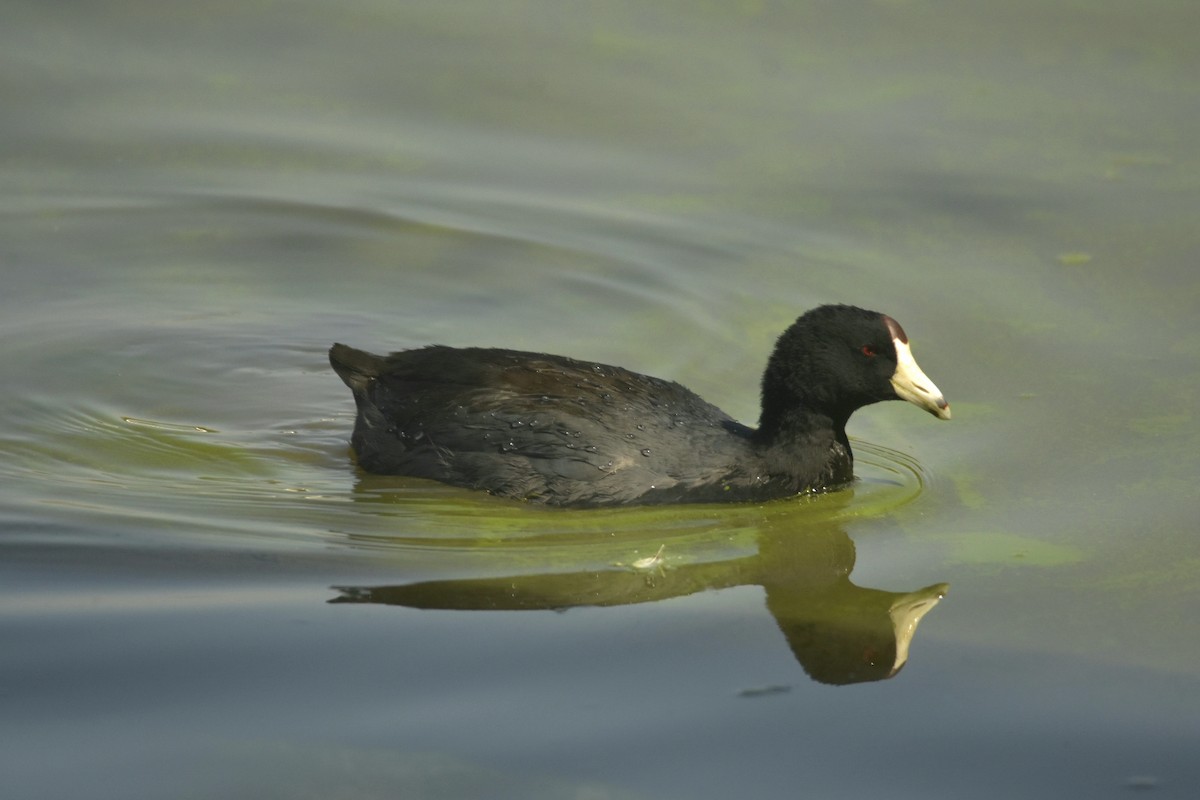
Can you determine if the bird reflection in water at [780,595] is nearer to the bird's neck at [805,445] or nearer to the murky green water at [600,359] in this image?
the murky green water at [600,359]

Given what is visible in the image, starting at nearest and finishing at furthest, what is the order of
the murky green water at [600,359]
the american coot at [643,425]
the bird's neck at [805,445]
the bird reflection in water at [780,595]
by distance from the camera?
the murky green water at [600,359] < the bird reflection in water at [780,595] < the american coot at [643,425] < the bird's neck at [805,445]

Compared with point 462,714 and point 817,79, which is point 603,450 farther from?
point 817,79

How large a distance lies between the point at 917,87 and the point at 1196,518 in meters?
4.95

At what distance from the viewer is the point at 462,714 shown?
398 cm

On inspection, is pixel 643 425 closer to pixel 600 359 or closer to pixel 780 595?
pixel 780 595

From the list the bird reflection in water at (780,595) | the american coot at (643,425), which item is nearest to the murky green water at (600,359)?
the bird reflection in water at (780,595)

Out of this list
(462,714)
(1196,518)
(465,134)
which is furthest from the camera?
(465,134)

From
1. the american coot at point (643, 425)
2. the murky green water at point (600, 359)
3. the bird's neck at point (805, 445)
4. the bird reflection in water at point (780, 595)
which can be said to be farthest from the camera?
the bird's neck at point (805, 445)

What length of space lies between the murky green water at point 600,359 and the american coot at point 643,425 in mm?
153

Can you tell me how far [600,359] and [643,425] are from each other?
1424mm

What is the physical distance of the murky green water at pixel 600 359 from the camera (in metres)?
3.97

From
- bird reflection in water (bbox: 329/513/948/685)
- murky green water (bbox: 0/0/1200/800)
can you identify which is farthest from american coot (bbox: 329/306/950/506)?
bird reflection in water (bbox: 329/513/948/685)

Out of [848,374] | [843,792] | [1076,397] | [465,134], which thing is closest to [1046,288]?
[1076,397]

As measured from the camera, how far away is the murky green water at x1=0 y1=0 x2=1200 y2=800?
397 cm
